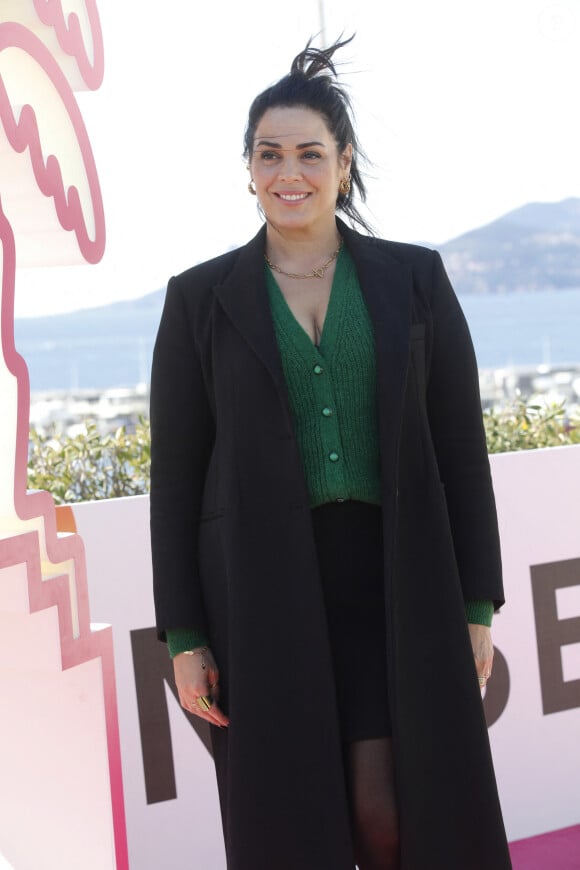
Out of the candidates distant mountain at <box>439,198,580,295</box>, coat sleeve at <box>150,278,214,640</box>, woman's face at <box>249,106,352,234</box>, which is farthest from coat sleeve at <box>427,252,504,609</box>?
distant mountain at <box>439,198,580,295</box>

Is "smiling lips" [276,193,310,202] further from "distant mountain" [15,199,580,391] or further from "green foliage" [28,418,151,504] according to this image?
"distant mountain" [15,199,580,391]

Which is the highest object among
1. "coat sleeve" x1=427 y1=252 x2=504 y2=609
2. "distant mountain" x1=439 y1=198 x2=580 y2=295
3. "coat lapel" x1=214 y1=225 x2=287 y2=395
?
"distant mountain" x1=439 y1=198 x2=580 y2=295

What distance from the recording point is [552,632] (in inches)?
133

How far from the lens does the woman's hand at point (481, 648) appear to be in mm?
2010

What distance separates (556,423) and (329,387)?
242 centimetres

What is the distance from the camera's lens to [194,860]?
304 cm

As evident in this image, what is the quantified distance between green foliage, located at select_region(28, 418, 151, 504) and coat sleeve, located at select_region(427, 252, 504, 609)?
1817mm

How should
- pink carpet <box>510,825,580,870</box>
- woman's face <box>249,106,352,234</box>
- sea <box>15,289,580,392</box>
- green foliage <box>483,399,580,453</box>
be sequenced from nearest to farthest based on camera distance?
woman's face <box>249,106,352,234</box> < pink carpet <box>510,825,580,870</box> < green foliage <box>483,399,580,453</box> < sea <box>15,289,580,392</box>

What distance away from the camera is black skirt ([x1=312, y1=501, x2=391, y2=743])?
1.88 metres

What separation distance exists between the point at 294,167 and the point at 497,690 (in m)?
1.99

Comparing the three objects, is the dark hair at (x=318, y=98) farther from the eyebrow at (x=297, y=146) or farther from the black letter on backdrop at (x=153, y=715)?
the black letter on backdrop at (x=153, y=715)

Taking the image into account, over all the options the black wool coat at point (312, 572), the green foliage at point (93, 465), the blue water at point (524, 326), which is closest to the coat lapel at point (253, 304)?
the black wool coat at point (312, 572)

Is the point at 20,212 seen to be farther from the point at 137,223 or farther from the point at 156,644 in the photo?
the point at 137,223

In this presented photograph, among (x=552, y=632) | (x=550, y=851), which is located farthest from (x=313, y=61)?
(x=550, y=851)
